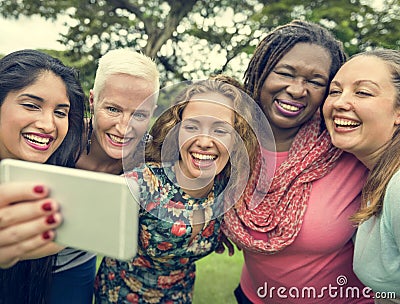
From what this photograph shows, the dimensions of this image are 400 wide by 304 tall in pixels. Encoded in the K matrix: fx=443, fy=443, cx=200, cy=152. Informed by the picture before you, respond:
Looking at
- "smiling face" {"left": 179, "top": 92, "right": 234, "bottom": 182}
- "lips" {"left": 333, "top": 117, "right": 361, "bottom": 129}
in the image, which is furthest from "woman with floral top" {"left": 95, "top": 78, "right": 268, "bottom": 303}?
"lips" {"left": 333, "top": 117, "right": 361, "bottom": 129}

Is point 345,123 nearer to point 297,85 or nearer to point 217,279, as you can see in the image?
point 297,85

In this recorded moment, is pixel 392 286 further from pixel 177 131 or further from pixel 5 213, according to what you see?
pixel 5 213

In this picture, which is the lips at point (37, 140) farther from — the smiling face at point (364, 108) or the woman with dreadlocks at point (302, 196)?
the smiling face at point (364, 108)

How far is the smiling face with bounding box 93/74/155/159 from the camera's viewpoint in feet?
6.14

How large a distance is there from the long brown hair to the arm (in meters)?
1.11

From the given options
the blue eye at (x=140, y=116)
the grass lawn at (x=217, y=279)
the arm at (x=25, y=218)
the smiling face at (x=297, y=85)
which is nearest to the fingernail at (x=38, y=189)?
the arm at (x=25, y=218)

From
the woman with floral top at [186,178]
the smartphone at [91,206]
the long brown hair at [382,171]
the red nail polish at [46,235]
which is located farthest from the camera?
the woman with floral top at [186,178]

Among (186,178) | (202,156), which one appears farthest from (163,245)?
(202,156)

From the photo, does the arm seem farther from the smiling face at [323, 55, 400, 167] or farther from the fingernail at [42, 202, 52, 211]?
the smiling face at [323, 55, 400, 167]

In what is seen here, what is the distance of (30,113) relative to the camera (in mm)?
1629

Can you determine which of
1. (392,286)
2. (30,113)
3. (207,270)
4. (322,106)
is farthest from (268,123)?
(207,270)

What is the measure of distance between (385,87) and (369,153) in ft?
0.84

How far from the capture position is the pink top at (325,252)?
1.77 m

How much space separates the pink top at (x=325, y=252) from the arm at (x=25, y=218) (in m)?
1.05
